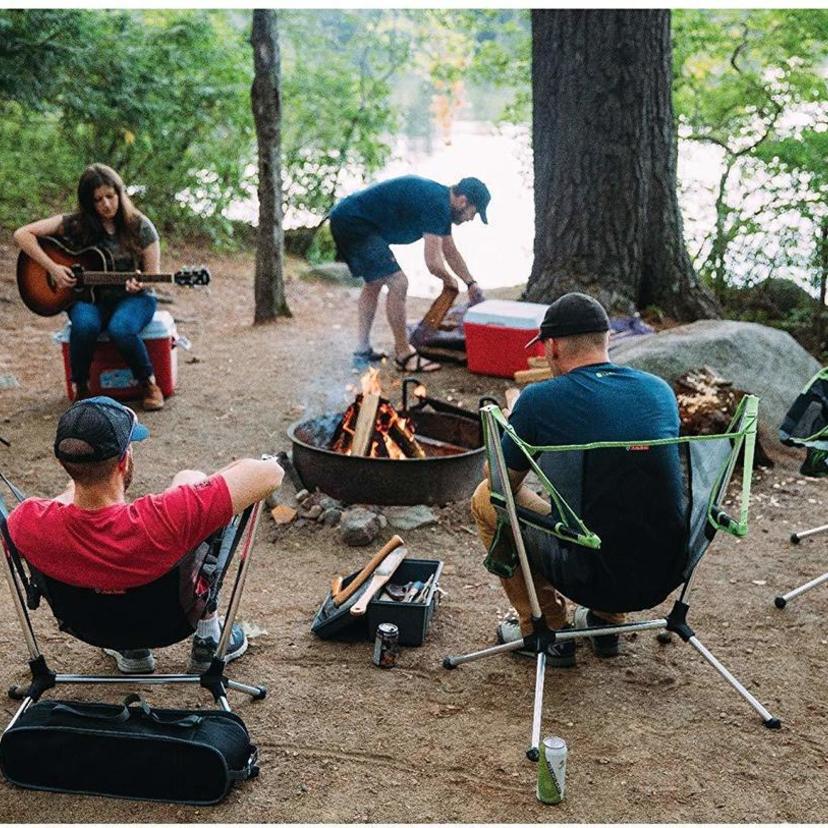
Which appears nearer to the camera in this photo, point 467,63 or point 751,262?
point 751,262

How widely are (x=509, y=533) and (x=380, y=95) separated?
9496 mm

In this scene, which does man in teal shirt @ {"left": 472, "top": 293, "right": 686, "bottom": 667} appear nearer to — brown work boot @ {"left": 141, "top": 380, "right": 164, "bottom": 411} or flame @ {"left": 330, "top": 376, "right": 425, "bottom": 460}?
flame @ {"left": 330, "top": 376, "right": 425, "bottom": 460}

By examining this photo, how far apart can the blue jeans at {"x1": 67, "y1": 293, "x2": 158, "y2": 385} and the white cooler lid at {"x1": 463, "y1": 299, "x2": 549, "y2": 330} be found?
81.1 inches

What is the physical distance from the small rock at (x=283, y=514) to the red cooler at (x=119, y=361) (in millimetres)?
1950

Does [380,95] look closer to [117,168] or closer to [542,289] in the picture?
[117,168]

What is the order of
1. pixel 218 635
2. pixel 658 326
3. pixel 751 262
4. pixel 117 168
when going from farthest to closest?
pixel 117 168, pixel 751 262, pixel 658 326, pixel 218 635

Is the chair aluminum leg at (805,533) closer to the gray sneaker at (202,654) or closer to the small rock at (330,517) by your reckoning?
the small rock at (330,517)

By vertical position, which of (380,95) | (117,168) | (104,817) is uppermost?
(380,95)

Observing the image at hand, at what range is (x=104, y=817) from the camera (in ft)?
9.08

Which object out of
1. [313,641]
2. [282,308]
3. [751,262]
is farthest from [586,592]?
[282,308]

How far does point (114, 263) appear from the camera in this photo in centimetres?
619

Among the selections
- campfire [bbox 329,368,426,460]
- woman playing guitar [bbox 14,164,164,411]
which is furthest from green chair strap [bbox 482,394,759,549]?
woman playing guitar [bbox 14,164,164,411]

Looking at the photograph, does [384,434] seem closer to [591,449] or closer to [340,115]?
[591,449]

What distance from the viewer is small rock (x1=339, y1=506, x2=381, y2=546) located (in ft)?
15.1
